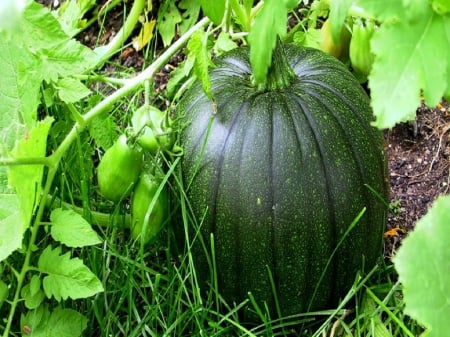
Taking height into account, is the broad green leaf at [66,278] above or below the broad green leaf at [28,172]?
below

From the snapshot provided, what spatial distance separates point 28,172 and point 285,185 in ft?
1.99

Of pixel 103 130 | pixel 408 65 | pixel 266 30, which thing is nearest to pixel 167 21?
pixel 103 130

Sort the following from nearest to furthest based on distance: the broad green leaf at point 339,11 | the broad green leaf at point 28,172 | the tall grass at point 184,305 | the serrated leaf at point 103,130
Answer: the broad green leaf at point 339,11
the broad green leaf at point 28,172
the tall grass at point 184,305
the serrated leaf at point 103,130

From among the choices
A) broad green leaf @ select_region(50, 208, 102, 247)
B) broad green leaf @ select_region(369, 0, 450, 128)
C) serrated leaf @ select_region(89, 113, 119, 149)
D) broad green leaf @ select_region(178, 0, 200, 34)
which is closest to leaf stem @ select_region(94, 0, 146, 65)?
broad green leaf @ select_region(178, 0, 200, 34)

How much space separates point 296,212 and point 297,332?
0.43m

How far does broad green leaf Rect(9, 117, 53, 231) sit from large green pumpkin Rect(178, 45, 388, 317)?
0.40 m

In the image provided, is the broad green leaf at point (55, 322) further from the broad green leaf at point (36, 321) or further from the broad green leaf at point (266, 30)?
the broad green leaf at point (266, 30)

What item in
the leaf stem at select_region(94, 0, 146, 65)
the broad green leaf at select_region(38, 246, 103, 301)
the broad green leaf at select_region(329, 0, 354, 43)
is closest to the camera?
the broad green leaf at select_region(329, 0, 354, 43)

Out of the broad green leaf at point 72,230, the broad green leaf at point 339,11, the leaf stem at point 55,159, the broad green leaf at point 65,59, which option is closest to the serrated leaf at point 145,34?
the leaf stem at point 55,159

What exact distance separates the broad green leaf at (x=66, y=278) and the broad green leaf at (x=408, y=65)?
0.88 m

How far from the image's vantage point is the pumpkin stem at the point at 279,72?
77.6 inches

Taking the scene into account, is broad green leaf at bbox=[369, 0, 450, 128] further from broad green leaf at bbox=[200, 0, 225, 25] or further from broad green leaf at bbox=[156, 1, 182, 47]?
broad green leaf at bbox=[156, 1, 182, 47]

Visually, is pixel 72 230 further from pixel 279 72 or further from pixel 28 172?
pixel 279 72

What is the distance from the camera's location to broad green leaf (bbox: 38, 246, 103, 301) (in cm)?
180
